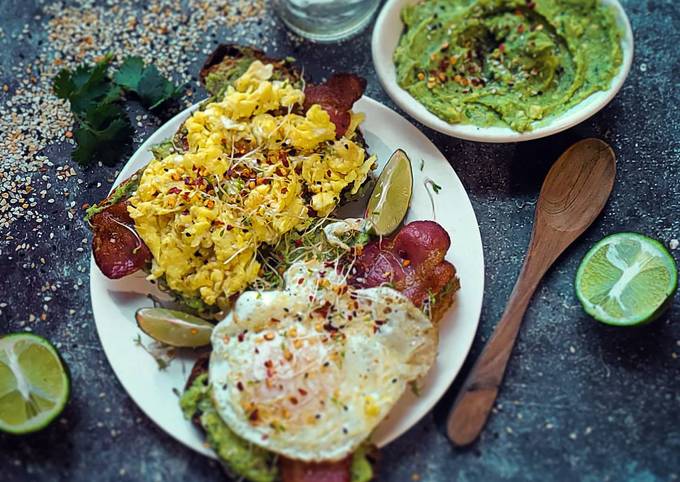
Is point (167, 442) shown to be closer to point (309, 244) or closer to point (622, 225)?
point (309, 244)

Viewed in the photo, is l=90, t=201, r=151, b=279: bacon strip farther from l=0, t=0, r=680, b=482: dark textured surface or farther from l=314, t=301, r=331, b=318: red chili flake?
l=314, t=301, r=331, b=318: red chili flake

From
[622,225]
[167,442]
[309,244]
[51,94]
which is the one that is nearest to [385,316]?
[309,244]

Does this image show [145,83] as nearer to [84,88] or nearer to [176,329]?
[84,88]

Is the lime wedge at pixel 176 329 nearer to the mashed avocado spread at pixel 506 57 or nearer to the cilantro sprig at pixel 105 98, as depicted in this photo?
the cilantro sprig at pixel 105 98

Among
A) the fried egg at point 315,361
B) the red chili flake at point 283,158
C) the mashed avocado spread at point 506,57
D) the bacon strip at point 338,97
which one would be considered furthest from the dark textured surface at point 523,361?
the red chili flake at point 283,158

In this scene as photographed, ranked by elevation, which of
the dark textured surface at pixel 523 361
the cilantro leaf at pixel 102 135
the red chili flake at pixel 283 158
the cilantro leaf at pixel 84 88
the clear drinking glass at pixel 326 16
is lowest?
the dark textured surface at pixel 523 361
